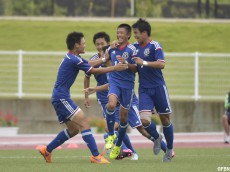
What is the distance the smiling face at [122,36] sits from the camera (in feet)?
61.9

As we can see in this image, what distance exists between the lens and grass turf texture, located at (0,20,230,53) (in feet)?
142

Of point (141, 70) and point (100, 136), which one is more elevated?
point (141, 70)

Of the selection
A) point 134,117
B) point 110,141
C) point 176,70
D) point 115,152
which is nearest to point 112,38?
point 176,70

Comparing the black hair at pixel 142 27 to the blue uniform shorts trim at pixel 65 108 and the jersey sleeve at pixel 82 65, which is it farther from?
the blue uniform shorts trim at pixel 65 108

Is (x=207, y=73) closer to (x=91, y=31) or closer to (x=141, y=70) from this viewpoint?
(x=91, y=31)

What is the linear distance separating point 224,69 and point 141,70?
61.5 ft

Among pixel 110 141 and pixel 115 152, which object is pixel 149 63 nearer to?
pixel 115 152

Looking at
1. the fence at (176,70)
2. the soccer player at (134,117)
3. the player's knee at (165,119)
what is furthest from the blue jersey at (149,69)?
the fence at (176,70)

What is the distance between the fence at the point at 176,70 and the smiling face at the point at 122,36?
683 inches

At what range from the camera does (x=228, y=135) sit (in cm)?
2836

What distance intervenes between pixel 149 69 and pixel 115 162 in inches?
72.0

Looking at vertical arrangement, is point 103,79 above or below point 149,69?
below

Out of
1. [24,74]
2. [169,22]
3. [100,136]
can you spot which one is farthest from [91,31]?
[100,136]

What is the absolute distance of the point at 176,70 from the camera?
3759 cm
